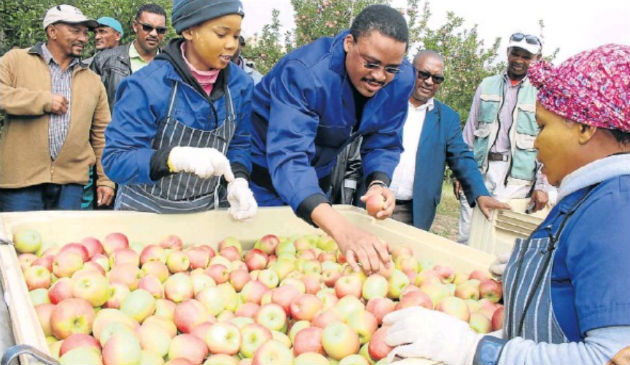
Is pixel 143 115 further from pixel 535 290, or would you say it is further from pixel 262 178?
pixel 535 290

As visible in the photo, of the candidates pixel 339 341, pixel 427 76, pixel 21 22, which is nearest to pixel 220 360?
pixel 339 341

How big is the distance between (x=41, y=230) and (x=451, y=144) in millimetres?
2891

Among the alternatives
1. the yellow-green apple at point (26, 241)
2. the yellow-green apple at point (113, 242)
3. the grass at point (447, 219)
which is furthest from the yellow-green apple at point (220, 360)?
the grass at point (447, 219)

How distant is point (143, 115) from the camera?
7.40 ft

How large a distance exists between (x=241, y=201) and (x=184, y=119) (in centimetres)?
44

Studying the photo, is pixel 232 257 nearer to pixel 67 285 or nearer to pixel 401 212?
pixel 67 285

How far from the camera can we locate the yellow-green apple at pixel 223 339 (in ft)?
5.28

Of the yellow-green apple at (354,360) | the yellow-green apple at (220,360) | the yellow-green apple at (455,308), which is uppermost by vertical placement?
the yellow-green apple at (455,308)

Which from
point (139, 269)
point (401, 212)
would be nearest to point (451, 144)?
point (401, 212)

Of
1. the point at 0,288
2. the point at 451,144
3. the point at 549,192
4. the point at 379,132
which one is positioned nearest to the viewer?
the point at 0,288

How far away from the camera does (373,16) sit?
2139 millimetres

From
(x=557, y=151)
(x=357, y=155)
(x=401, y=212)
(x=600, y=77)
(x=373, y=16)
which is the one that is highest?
(x=373, y=16)

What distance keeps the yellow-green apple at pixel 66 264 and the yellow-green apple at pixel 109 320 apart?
294mm

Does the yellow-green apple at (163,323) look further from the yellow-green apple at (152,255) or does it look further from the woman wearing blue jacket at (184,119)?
the woman wearing blue jacket at (184,119)
